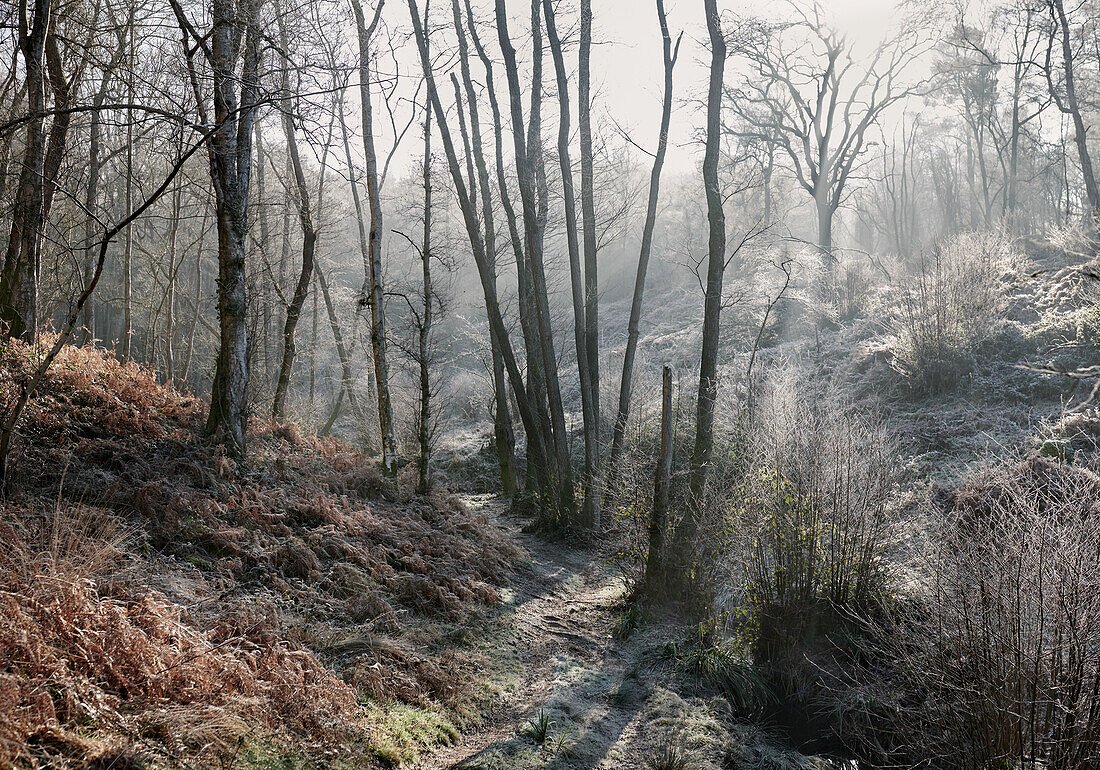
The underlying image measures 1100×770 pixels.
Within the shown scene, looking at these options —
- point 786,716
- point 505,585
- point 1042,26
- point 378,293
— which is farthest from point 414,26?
point 1042,26

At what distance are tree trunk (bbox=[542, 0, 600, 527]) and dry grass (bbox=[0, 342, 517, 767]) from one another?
2.47m

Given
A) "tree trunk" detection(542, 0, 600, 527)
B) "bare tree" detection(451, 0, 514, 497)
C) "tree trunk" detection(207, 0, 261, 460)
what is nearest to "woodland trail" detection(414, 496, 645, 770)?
"tree trunk" detection(542, 0, 600, 527)

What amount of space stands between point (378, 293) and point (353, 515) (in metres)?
Result: 4.45

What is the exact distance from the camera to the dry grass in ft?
10.1

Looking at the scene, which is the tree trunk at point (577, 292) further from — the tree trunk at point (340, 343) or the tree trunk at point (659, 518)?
the tree trunk at point (340, 343)

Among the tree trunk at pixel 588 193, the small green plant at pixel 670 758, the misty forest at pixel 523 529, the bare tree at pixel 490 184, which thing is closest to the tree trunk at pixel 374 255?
the misty forest at pixel 523 529

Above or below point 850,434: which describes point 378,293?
above

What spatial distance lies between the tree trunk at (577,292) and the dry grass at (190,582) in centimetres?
247

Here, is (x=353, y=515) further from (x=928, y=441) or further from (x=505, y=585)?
(x=928, y=441)

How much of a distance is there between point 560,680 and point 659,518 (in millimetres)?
2241

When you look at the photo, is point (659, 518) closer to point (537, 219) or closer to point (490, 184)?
point (537, 219)

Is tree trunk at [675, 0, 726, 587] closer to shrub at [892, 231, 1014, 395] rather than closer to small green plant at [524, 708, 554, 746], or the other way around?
small green plant at [524, 708, 554, 746]

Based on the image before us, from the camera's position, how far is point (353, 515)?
7.64 metres

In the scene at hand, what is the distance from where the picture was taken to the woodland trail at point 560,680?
15.0 feet
